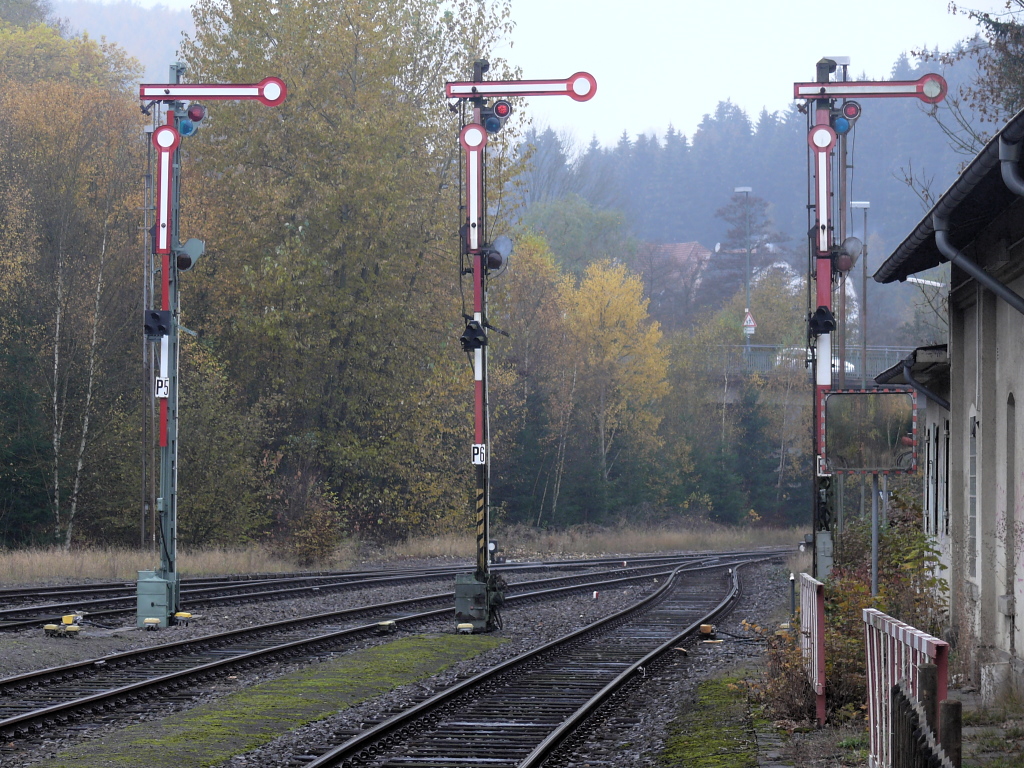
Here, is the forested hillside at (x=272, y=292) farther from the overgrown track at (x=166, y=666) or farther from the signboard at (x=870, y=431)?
the signboard at (x=870, y=431)

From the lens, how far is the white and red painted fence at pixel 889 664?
5.36 m

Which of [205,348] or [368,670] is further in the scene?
[205,348]

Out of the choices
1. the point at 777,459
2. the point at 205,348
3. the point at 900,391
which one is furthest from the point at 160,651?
the point at 777,459

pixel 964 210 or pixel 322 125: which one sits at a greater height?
pixel 322 125

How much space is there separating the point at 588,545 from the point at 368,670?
33.2 metres

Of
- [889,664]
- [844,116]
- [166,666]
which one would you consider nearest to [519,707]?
[166,666]

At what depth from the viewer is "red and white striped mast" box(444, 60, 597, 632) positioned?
61.5ft

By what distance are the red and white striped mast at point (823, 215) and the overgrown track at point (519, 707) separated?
2.99 meters

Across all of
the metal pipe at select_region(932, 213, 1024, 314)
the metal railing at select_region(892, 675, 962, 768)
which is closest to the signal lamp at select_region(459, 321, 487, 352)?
the metal pipe at select_region(932, 213, 1024, 314)

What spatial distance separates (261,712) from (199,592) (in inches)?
488

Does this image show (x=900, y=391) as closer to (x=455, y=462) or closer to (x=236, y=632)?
(x=236, y=632)

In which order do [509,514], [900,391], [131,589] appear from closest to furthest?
[900,391] → [131,589] → [509,514]

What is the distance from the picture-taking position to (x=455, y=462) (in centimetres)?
4762

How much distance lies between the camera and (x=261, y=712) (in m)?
11.4
